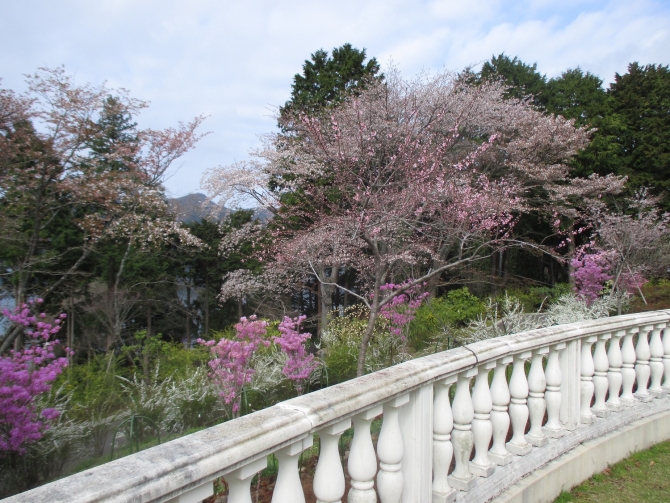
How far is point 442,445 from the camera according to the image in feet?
6.06

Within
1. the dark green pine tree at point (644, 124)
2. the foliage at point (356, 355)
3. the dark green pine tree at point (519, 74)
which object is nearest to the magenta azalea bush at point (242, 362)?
the foliage at point (356, 355)

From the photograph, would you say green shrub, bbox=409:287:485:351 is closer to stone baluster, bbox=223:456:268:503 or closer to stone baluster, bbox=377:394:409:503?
stone baluster, bbox=377:394:409:503

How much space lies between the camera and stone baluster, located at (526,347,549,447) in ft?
8.00

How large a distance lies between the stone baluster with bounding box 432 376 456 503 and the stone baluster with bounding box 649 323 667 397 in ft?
8.09

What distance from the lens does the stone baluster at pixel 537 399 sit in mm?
2438

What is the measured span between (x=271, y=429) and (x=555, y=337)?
6.53 feet

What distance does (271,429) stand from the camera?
116cm

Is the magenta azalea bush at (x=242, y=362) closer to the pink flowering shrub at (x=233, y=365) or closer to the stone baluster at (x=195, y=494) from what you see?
the pink flowering shrub at (x=233, y=365)

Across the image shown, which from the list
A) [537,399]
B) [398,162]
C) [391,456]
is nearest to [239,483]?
[391,456]

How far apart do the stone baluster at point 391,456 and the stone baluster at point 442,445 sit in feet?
1.00

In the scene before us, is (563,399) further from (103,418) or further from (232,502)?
(103,418)

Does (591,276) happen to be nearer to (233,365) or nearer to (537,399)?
(233,365)

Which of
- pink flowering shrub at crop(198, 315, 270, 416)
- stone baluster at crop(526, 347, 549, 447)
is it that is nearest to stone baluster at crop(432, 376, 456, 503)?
stone baluster at crop(526, 347, 549, 447)

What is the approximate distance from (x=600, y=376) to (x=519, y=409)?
38.7 inches
